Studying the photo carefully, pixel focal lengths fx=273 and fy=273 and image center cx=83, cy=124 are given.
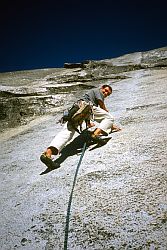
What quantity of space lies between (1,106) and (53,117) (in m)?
2.59

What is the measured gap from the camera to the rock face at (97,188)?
336 centimetres

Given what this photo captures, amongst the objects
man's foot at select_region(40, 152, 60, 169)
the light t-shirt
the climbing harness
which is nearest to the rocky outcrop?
the light t-shirt

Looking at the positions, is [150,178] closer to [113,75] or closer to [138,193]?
[138,193]

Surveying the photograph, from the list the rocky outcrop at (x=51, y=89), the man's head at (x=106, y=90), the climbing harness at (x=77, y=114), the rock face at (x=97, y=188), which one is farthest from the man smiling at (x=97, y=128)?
the rocky outcrop at (x=51, y=89)

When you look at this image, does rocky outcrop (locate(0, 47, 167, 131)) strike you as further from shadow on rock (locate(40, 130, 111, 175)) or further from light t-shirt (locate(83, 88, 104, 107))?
light t-shirt (locate(83, 88, 104, 107))

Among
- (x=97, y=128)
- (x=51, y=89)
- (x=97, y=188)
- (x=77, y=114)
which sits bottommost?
(x=97, y=188)

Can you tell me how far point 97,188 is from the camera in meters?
4.30

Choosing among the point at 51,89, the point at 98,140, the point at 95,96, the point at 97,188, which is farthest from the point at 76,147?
the point at 51,89

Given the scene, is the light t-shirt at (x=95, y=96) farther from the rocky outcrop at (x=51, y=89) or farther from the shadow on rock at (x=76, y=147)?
the rocky outcrop at (x=51, y=89)

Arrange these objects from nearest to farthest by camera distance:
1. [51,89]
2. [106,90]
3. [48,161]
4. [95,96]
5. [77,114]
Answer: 1. [48,161]
2. [77,114]
3. [95,96]
4. [106,90]
5. [51,89]

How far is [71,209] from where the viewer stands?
3.97 m

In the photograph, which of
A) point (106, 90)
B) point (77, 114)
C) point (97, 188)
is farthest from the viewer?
point (106, 90)

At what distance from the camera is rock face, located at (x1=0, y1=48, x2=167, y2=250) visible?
132 inches

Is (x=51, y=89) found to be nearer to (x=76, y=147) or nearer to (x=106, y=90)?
(x=106, y=90)
